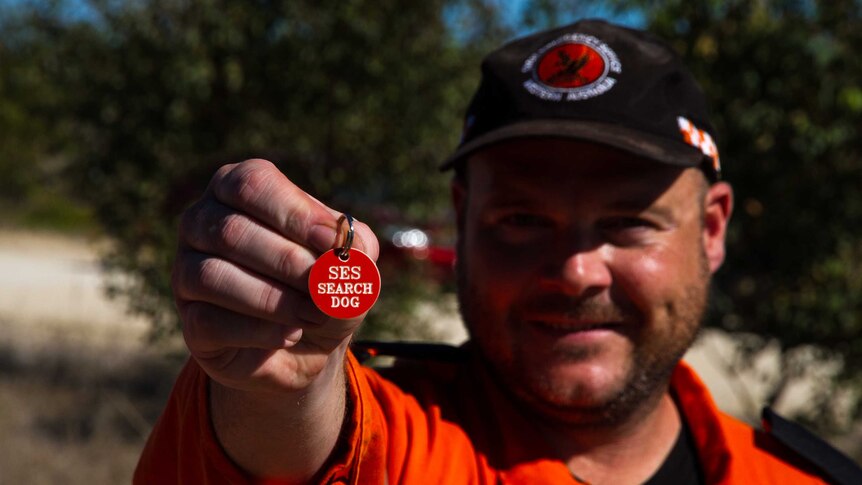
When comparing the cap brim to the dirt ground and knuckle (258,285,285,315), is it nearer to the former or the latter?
knuckle (258,285,285,315)

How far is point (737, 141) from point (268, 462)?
3416 millimetres

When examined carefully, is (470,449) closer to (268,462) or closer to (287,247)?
(268,462)

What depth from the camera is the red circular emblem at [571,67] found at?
2082mm

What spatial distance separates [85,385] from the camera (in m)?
7.80

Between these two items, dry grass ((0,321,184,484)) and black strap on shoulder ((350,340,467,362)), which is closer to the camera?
black strap on shoulder ((350,340,467,362))

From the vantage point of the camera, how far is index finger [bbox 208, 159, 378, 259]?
1174 mm

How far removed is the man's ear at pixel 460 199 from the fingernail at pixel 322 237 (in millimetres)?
1077

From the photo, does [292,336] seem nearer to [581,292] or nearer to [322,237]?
[322,237]

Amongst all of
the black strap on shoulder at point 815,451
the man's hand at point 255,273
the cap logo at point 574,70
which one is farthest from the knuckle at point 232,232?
the black strap on shoulder at point 815,451

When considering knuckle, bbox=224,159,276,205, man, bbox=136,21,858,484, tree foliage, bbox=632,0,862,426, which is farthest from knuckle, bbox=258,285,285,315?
tree foliage, bbox=632,0,862,426

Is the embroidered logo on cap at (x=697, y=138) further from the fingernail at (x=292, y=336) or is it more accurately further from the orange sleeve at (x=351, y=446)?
the fingernail at (x=292, y=336)

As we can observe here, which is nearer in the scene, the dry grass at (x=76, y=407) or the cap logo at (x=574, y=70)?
the cap logo at (x=574, y=70)

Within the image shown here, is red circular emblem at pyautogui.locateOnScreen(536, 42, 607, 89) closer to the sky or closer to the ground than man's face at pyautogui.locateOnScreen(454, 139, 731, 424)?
closer to the sky

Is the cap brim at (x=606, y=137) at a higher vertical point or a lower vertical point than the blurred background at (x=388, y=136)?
higher
